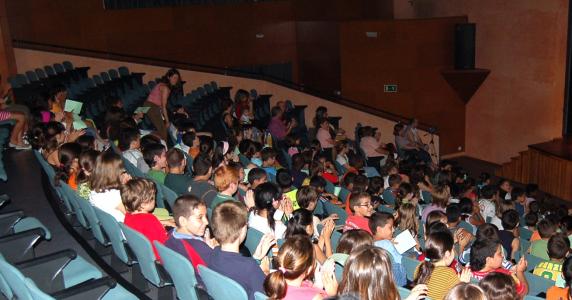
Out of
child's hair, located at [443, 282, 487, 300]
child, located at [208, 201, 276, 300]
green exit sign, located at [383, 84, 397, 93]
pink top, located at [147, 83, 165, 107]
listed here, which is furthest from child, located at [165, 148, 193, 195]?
green exit sign, located at [383, 84, 397, 93]

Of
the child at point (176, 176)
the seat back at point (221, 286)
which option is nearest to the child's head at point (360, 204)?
the child at point (176, 176)

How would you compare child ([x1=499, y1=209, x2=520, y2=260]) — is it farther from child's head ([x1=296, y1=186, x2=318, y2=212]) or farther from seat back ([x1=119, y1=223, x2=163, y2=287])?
seat back ([x1=119, y1=223, x2=163, y2=287])

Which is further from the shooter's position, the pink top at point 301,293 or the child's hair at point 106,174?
the child's hair at point 106,174

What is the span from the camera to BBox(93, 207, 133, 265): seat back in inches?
140

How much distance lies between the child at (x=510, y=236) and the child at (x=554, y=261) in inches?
25.6

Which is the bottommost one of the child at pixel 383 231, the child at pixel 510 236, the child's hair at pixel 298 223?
the child at pixel 510 236

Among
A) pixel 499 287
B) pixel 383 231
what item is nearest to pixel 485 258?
pixel 383 231

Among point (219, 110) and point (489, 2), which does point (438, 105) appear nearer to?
point (489, 2)

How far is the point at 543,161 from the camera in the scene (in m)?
11.0

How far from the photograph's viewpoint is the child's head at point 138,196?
11.8ft

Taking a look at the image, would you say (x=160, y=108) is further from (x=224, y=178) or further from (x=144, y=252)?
(x=144, y=252)

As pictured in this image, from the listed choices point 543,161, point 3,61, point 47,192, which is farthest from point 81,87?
point 543,161

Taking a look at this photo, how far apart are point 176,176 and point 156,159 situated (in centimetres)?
33

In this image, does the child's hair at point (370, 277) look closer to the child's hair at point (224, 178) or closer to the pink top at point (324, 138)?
the child's hair at point (224, 178)
